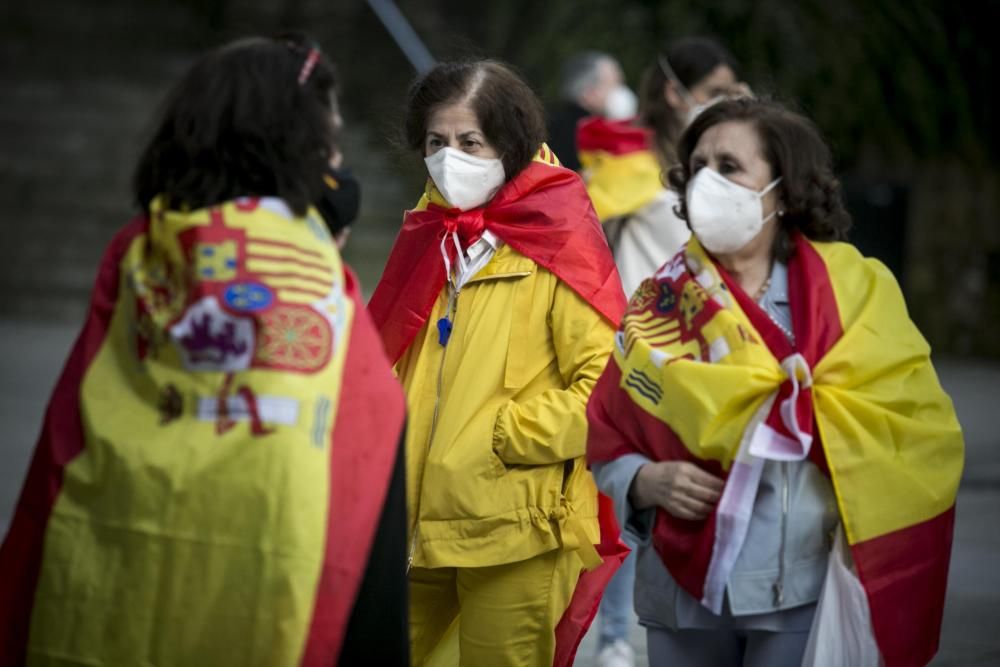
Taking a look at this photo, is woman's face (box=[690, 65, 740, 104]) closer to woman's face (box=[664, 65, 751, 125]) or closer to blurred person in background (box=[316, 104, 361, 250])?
woman's face (box=[664, 65, 751, 125])

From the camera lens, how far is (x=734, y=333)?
3.36 metres

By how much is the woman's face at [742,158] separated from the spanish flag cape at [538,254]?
1.69 feet

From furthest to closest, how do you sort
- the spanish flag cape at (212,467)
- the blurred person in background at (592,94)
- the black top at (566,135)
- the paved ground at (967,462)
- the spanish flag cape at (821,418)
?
1. the blurred person in background at (592,94)
2. the black top at (566,135)
3. the paved ground at (967,462)
4. the spanish flag cape at (821,418)
5. the spanish flag cape at (212,467)

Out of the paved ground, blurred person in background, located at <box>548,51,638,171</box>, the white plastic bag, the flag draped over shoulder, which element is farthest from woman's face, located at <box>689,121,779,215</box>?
blurred person in background, located at <box>548,51,638,171</box>

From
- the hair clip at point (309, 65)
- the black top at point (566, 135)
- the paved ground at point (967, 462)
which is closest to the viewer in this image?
the hair clip at point (309, 65)

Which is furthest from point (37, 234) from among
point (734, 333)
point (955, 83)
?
point (734, 333)

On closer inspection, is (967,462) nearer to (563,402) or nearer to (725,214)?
(563,402)

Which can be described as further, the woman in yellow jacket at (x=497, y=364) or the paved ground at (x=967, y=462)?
the paved ground at (x=967, y=462)

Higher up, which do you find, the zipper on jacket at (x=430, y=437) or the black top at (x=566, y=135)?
the black top at (x=566, y=135)

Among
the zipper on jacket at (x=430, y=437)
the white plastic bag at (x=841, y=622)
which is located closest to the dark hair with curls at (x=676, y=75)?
the zipper on jacket at (x=430, y=437)

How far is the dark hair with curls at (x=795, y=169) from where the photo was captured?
11.7ft

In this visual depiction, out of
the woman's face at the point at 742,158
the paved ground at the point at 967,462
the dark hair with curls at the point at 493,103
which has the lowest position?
the paved ground at the point at 967,462

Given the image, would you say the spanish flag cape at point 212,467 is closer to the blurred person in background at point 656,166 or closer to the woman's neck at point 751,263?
the woman's neck at point 751,263

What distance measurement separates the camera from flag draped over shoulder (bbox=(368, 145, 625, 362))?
3992mm
